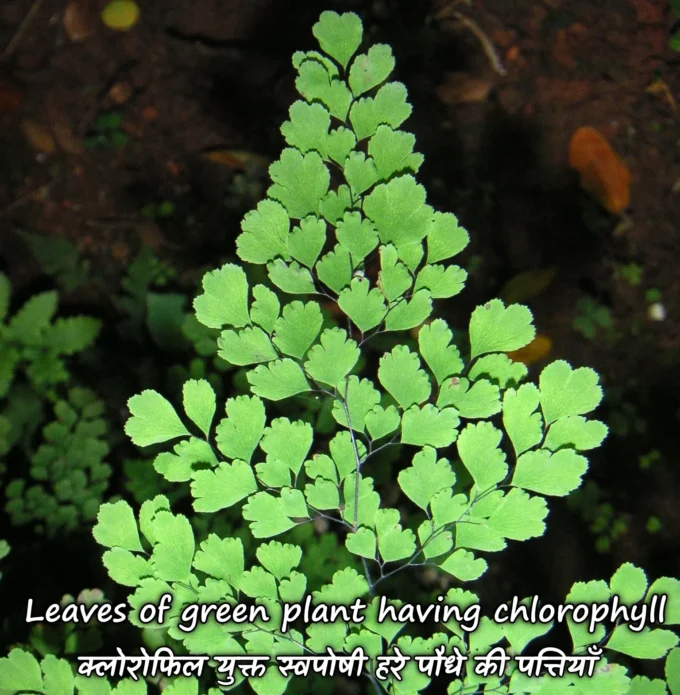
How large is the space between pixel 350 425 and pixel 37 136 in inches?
73.9

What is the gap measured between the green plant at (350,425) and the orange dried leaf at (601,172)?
1.52m

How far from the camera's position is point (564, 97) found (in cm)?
216

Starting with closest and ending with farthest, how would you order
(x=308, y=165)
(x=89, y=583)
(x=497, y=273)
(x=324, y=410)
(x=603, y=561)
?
(x=308, y=165) < (x=324, y=410) < (x=89, y=583) < (x=603, y=561) < (x=497, y=273)

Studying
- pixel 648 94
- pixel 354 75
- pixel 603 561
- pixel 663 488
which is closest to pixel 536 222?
pixel 648 94

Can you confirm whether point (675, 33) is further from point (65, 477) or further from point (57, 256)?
point (65, 477)

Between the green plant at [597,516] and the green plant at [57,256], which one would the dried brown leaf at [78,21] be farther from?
the green plant at [597,516]

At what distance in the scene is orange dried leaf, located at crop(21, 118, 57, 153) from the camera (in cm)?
217

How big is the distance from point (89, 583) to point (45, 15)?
1.82 m

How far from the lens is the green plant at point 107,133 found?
85.7 inches

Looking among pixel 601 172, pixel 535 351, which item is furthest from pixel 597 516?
pixel 601 172

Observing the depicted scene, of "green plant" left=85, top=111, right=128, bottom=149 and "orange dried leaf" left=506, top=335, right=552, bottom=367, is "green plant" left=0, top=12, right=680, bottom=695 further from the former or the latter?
"green plant" left=85, top=111, right=128, bottom=149

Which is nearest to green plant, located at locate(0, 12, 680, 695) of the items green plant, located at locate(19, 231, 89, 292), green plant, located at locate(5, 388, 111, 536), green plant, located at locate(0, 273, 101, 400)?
green plant, located at locate(5, 388, 111, 536)

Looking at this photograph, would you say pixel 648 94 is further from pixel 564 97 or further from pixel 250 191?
pixel 250 191

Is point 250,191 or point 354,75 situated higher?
point 354,75
